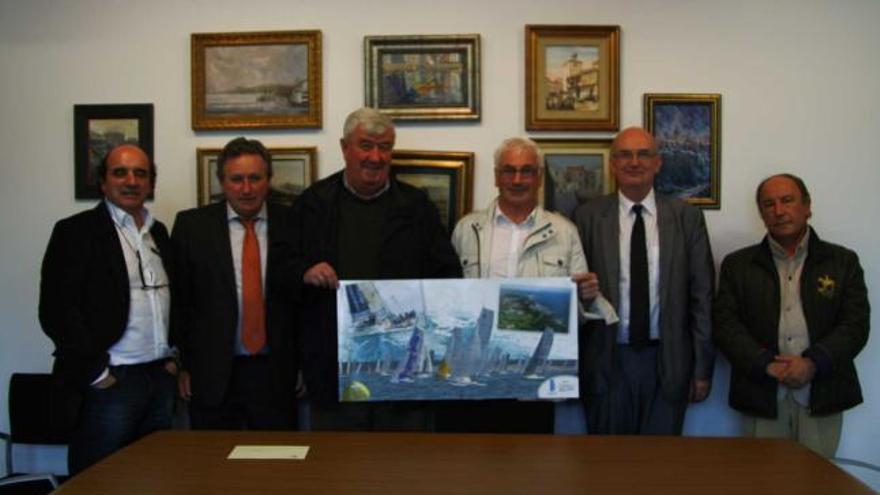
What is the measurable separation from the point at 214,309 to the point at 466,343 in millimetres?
1075

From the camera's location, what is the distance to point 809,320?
2.92 meters

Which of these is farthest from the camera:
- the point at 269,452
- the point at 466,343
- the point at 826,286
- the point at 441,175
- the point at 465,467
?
the point at 441,175

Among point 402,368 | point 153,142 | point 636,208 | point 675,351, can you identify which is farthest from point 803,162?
point 153,142

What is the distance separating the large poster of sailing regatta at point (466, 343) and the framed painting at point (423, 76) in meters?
1.22

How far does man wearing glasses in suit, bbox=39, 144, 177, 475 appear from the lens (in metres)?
2.60

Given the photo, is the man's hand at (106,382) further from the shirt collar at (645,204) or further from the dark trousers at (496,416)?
the shirt collar at (645,204)

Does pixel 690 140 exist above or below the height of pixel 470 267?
above

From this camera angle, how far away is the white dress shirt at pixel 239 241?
9.34 ft

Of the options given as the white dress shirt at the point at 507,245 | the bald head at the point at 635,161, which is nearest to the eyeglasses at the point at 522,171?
the white dress shirt at the point at 507,245

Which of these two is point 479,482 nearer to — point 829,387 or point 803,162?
point 829,387

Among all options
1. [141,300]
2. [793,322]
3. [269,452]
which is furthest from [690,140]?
[141,300]

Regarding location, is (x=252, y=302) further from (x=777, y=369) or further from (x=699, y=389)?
(x=777, y=369)

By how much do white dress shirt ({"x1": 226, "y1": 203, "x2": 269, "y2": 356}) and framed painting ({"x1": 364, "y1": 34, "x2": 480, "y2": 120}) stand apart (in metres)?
0.90

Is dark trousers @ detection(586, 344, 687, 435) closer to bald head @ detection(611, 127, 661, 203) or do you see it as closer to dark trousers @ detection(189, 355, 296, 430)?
bald head @ detection(611, 127, 661, 203)
